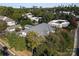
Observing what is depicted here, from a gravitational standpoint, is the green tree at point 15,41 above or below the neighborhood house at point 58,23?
below

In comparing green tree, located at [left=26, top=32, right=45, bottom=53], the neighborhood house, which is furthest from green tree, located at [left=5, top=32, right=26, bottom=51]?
the neighborhood house

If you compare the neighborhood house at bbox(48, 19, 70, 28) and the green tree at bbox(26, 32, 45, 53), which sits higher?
the neighborhood house at bbox(48, 19, 70, 28)

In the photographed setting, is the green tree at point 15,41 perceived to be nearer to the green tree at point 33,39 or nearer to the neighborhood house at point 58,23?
the green tree at point 33,39

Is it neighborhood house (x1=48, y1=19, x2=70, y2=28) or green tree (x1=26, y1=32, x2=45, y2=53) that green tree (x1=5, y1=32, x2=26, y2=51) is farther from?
neighborhood house (x1=48, y1=19, x2=70, y2=28)

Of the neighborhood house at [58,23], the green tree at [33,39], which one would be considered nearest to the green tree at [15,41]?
the green tree at [33,39]

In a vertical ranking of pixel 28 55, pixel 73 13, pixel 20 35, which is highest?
pixel 73 13

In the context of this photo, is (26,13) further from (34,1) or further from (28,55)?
(28,55)

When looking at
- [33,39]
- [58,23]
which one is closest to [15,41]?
[33,39]

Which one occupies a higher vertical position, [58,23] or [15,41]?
[58,23]

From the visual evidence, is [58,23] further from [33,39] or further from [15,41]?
[15,41]

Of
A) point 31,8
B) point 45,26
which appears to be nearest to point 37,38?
point 45,26

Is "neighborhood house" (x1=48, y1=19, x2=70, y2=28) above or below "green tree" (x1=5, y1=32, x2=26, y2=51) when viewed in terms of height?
above
